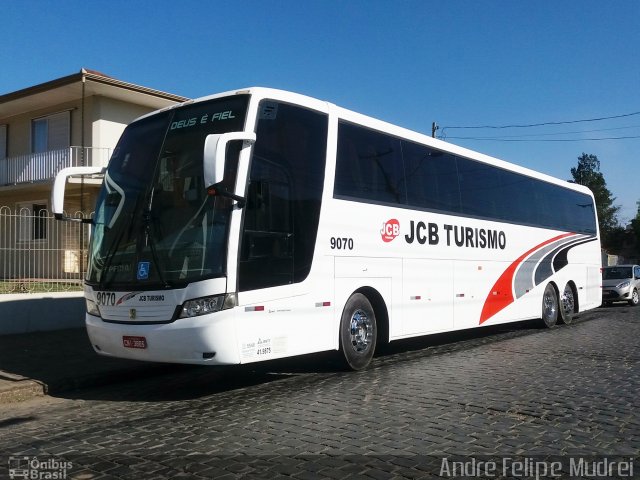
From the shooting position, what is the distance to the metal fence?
12.1m

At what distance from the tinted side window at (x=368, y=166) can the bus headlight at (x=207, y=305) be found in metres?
2.52

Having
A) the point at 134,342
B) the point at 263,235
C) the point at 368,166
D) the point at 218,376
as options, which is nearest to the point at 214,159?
the point at 263,235

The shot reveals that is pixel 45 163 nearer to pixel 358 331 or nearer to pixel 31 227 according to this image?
pixel 31 227

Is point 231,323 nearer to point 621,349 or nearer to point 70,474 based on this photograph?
point 70,474

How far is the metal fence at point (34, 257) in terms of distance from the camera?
1209 cm

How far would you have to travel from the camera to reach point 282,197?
761cm

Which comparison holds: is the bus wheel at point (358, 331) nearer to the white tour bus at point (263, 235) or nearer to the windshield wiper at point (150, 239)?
the white tour bus at point (263, 235)

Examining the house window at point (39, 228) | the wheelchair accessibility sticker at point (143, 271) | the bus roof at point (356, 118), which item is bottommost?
the wheelchair accessibility sticker at point (143, 271)

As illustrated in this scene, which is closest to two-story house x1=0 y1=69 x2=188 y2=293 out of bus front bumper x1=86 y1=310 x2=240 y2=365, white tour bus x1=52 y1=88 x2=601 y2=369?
white tour bus x1=52 y1=88 x2=601 y2=369

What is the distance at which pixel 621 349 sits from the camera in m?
11.0

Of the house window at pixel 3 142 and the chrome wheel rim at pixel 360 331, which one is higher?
the house window at pixel 3 142

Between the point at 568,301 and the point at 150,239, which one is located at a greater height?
the point at 150,239

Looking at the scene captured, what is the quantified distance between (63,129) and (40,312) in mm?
10871

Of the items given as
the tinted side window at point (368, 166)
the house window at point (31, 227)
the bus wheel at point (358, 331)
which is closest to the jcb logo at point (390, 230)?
the tinted side window at point (368, 166)
